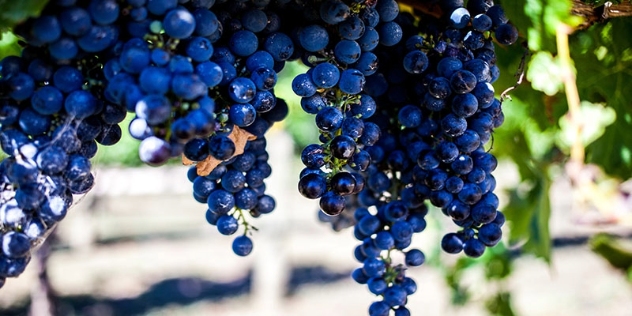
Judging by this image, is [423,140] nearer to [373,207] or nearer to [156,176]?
[373,207]

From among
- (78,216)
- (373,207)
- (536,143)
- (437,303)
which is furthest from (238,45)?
(78,216)

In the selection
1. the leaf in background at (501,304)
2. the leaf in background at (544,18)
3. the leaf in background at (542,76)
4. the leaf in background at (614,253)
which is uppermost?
the leaf in background at (544,18)

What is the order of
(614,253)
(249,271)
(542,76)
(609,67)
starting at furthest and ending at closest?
(249,271)
(614,253)
(609,67)
(542,76)

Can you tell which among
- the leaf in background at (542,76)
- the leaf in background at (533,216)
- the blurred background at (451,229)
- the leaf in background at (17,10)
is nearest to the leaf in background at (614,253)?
the blurred background at (451,229)

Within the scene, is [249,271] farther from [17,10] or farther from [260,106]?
[17,10]

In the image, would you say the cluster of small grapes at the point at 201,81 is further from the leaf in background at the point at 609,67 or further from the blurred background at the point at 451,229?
the leaf in background at the point at 609,67

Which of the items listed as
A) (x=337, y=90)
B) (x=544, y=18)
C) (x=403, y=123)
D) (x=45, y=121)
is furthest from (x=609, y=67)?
(x=45, y=121)
